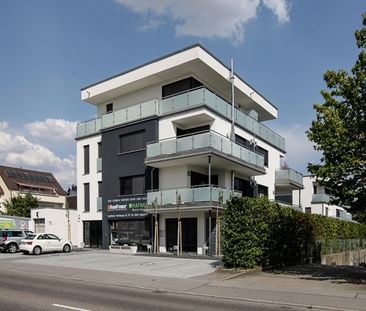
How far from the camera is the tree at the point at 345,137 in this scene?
50.3ft

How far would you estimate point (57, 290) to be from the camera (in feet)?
45.0

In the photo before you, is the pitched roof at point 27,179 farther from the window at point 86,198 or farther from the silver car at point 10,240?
the window at point 86,198

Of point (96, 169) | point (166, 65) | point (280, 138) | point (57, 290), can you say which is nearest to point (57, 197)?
point (96, 169)

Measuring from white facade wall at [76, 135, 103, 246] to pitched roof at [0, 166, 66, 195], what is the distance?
91.8 ft

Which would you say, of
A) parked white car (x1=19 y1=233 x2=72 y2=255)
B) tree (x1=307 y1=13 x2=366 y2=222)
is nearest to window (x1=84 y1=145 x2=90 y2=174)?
parked white car (x1=19 y1=233 x2=72 y2=255)

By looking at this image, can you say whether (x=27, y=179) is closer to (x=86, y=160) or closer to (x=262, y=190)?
(x=86, y=160)

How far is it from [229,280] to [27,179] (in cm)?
5534

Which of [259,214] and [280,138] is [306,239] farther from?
[280,138]

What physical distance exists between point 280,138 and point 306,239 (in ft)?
58.1

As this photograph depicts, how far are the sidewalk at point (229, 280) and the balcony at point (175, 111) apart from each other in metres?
10.3

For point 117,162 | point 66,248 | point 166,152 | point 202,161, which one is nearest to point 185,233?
point 202,161

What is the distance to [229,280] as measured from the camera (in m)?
16.6

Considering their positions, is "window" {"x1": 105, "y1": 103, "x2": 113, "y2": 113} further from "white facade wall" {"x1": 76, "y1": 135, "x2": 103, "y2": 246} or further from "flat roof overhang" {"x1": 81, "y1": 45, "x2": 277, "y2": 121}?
"white facade wall" {"x1": 76, "y1": 135, "x2": 103, "y2": 246}

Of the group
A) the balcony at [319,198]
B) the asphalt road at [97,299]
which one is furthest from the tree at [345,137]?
the balcony at [319,198]
